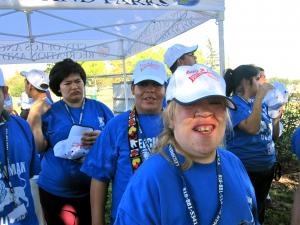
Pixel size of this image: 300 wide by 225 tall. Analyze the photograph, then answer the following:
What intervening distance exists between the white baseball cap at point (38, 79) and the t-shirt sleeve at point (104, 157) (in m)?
1.12

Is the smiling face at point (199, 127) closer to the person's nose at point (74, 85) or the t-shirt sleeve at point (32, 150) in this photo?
the t-shirt sleeve at point (32, 150)

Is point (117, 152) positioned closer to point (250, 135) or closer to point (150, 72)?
point (150, 72)

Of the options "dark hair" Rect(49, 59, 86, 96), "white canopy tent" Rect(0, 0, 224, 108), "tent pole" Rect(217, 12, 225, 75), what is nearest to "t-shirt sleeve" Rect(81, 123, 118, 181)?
"dark hair" Rect(49, 59, 86, 96)

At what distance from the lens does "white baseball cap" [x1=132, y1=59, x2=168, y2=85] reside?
6.83ft

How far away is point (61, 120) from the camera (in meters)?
2.73

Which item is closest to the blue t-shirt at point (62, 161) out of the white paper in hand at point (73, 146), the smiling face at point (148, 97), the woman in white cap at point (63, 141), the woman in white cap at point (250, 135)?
the woman in white cap at point (63, 141)

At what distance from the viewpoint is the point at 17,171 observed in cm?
193

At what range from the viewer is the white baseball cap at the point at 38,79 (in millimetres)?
2932

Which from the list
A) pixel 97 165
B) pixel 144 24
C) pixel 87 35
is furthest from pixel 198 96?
pixel 87 35

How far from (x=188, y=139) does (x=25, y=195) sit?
1.14m

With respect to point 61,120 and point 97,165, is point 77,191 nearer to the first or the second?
point 61,120

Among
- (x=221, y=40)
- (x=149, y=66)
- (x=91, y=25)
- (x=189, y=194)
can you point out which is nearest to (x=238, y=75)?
(x=221, y=40)

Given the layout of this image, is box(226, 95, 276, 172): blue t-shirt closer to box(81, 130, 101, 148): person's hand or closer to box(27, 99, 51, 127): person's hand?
box(81, 130, 101, 148): person's hand

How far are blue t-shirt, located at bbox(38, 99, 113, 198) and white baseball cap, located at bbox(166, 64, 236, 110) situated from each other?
149 cm
